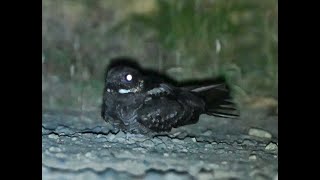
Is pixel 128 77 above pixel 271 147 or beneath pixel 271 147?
above

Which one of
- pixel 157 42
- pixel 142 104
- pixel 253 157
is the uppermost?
pixel 157 42

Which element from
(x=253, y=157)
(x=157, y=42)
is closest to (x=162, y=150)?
(x=253, y=157)

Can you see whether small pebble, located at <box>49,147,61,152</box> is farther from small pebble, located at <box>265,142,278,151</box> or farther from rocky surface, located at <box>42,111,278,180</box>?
small pebble, located at <box>265,142,278,151</box>

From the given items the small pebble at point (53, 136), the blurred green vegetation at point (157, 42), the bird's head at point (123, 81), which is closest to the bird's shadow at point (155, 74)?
the blurred green vegetation at point (157, 42)

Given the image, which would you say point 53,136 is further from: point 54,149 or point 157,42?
point 157,42
